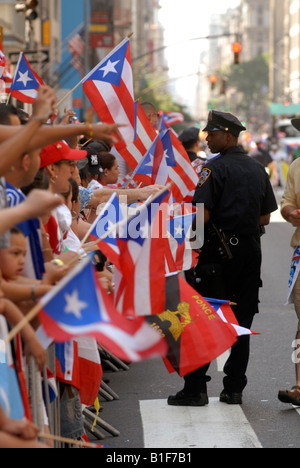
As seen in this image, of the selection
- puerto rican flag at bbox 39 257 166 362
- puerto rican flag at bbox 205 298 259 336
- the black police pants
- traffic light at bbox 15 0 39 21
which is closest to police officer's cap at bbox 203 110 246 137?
the black police pants

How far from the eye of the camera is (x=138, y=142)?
9672 millimetres

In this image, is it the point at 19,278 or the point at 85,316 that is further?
the point at 19,278

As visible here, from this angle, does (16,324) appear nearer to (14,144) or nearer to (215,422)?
(14,144)

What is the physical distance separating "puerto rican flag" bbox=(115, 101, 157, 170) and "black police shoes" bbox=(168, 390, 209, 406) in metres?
2.83

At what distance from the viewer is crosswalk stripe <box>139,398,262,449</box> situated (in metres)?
6.25

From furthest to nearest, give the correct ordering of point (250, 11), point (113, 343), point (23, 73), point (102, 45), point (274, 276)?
1. point (250, 11)
2. point (102, 45)
3. point (274, 276)
4. point (23, 73)
5. point (113, 343)

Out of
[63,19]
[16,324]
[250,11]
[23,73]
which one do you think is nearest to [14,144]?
[16,324]

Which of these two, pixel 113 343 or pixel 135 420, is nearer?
pixel 113 343

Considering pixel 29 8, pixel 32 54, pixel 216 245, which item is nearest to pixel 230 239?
pixel 216 245

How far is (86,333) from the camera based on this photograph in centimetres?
386

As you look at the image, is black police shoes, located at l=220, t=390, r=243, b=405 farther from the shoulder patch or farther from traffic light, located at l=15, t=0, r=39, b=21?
traffic light, located at l=15, t=0, r=39, b=21

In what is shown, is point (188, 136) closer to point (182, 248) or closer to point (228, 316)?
point (182, 248)

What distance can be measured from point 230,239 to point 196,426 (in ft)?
4.79

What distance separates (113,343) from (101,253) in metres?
1.62
